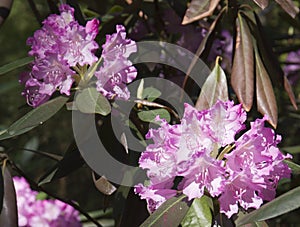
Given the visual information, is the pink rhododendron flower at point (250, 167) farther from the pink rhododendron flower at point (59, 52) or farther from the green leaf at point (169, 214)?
the pink rhododendron flower at point (59, 52)

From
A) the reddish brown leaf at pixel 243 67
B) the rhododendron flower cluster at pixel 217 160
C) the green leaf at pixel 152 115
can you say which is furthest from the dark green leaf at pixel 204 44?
the rhododendron flower cluster at pixel 217 160

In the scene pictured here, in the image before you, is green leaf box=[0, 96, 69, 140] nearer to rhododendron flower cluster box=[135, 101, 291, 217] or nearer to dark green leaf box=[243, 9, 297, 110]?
rhododendron flower cluster box=[135, 101, 291, 217]

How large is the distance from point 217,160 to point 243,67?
0.32 metres

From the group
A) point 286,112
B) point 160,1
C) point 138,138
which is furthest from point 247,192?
point 286,112

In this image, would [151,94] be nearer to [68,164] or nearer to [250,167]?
[68,164]

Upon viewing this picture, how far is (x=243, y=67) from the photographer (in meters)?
1.13

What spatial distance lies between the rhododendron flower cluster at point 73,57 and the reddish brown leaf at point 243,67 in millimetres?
187

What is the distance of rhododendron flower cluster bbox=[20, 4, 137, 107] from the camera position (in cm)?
101

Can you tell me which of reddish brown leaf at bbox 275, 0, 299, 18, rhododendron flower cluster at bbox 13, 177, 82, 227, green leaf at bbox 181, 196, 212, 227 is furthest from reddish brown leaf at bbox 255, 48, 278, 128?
rhododendron flower cluster at bbox 13, 177, 82, 227

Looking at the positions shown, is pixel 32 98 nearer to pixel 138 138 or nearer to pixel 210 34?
pixel 138 138

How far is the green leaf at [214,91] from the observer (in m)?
0.99

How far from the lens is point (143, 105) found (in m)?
1.09

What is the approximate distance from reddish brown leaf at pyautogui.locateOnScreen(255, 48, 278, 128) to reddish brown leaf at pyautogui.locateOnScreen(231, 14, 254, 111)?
0.09ft

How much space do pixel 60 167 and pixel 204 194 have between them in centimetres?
30
